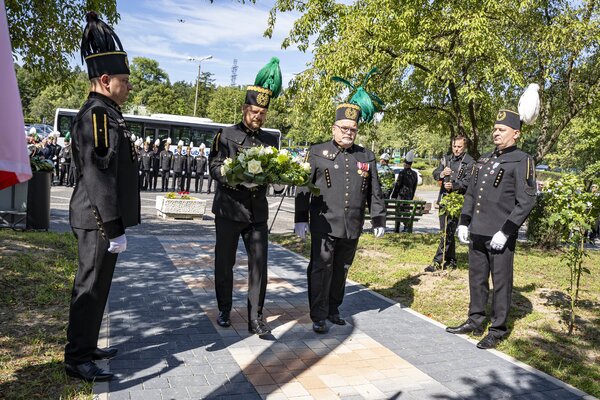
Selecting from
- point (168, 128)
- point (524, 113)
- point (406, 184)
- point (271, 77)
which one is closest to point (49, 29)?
point (271, 77)

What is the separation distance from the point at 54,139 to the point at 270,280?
1679cm

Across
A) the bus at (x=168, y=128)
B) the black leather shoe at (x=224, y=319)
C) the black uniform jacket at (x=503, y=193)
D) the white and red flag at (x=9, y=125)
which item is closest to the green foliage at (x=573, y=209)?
the black uniform jacket at (x=503, y=193)

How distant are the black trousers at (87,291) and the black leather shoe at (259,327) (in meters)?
1.68

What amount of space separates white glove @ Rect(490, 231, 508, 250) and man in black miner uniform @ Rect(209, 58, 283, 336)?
2.38m

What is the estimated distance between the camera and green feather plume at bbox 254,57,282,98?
5.25 meters

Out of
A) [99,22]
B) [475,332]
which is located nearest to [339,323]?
[475,332]

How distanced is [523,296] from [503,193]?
2797 millimetres

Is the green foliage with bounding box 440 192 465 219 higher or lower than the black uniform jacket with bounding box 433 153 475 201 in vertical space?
lower

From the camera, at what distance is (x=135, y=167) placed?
4.16 m

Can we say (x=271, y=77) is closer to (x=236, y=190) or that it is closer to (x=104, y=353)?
(x=236, y=190)

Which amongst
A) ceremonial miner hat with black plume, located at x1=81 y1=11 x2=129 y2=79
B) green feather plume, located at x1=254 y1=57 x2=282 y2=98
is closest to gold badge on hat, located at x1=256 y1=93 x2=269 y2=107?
green feather plume, located at x1=254 y1=57 x2=282 y2=98

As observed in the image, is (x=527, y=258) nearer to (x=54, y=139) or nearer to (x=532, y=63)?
(x=532, y=63)

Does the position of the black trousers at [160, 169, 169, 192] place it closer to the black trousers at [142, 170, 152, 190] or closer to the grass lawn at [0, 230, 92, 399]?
the black trousers at [142, 170, 152, 190]

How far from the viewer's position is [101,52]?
3.90 m
